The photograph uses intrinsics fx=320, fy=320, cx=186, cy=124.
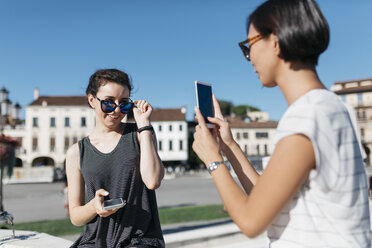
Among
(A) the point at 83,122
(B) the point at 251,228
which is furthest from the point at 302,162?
(A) the point at 83,122

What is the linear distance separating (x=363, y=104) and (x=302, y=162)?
70740mm

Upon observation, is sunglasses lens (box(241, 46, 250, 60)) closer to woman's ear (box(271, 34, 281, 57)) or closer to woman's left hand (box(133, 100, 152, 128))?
woman's ear (box(271, 34, 281, 57))

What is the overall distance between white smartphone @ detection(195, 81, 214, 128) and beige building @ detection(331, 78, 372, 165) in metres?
67.0

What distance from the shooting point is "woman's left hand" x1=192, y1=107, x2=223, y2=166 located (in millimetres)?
1320

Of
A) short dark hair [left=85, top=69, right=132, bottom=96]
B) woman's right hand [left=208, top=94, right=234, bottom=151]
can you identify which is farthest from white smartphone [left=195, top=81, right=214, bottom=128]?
short dark hair [left=85, top=69, right=132, bottom=96]

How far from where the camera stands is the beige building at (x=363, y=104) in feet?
205

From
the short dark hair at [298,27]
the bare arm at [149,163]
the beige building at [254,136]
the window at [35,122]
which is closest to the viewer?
the short dark hair at [298,27]

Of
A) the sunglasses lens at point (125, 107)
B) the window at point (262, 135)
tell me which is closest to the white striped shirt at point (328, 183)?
the sunglasses lens at point (125, 107)

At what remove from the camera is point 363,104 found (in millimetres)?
62719

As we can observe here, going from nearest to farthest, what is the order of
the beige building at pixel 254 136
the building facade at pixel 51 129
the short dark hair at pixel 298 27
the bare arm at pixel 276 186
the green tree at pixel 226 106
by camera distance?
the bare arm at pixel 276 186, the short dark hair at pixel 298 27, the building facade at pixel 51 129, the beige building at pixel 254 136, the green tree at pixel 226 106

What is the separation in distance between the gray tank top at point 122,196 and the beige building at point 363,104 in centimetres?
6674

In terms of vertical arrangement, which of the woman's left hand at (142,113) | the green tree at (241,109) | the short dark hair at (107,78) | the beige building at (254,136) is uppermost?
the green tree at (241,109)

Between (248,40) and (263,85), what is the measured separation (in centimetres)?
20

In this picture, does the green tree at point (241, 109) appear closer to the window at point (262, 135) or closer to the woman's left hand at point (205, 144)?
the window at point (262, 135)
